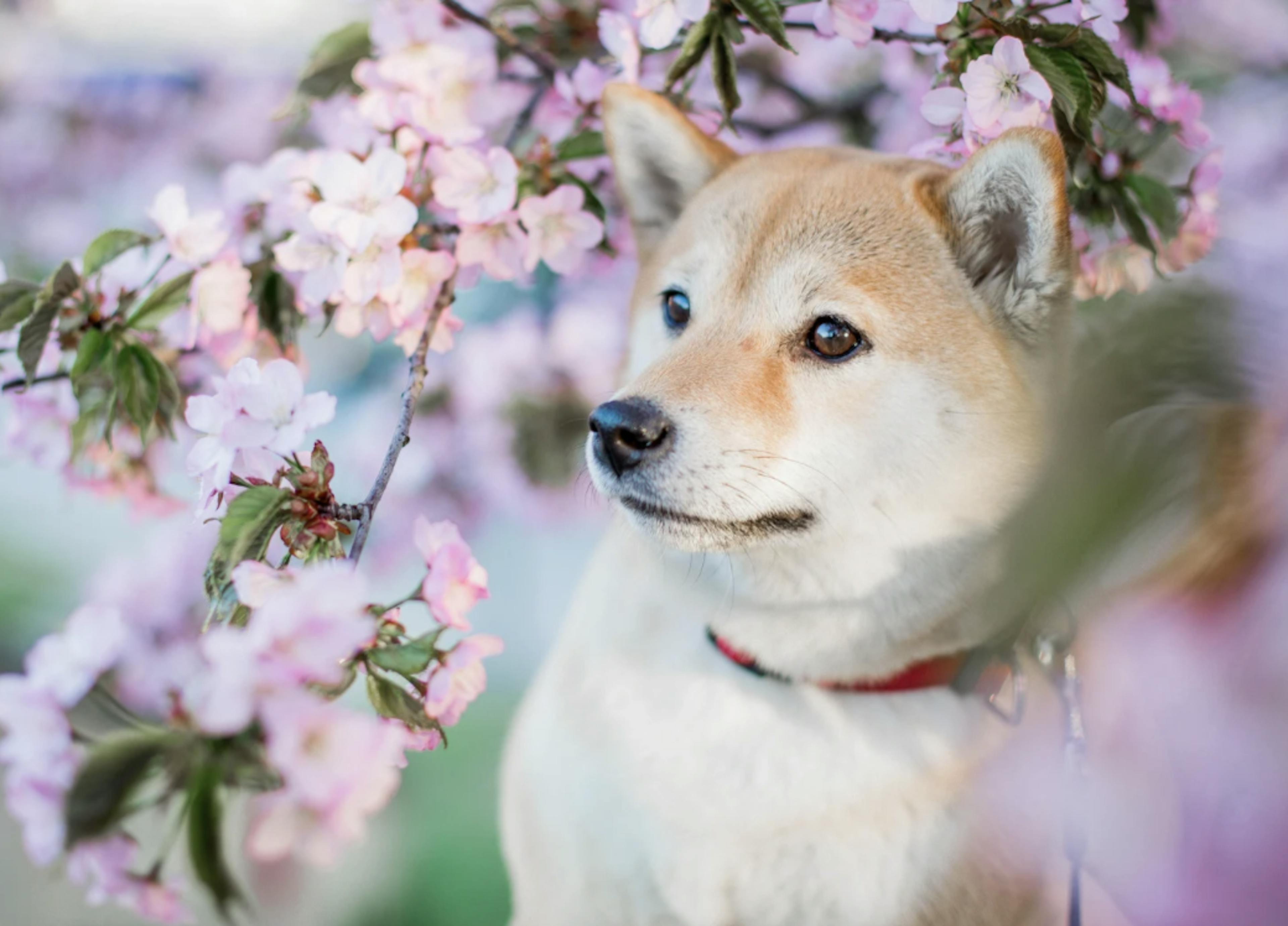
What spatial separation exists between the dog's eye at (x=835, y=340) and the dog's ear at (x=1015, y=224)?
6.0 inches

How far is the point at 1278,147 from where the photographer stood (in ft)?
4.33

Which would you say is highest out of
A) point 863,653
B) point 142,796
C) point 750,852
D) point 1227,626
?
point 1227,626

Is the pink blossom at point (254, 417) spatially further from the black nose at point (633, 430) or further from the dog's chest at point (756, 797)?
the dog's chest at point (756, 797)

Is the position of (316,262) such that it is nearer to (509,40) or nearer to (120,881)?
(509,40)

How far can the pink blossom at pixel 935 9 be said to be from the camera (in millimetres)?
730

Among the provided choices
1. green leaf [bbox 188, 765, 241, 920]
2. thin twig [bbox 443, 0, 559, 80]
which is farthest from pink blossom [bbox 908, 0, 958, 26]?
green leaf [bbox 188, 765, 241, 920]

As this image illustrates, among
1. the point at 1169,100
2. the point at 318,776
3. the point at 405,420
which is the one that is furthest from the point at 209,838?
the point at 1169,100

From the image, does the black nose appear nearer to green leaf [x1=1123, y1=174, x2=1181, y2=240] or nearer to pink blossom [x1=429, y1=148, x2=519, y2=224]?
pink blossom [x1=429, y1=148, x2=519, y2=224]

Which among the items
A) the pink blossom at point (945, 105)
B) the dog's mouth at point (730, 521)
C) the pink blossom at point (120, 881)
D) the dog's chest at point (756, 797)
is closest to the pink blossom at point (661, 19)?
the pink blossom at point (945, 105)

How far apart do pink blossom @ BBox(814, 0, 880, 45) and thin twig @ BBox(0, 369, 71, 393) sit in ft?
2.79

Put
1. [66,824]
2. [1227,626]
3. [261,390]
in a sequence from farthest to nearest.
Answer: [261,390]
[66,824]
[1227,626]

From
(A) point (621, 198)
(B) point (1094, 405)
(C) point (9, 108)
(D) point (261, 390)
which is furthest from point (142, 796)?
(C) point (9, 108)

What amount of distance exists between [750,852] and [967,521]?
16.4 inches

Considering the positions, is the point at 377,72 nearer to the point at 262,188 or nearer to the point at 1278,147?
the point at 262,188
